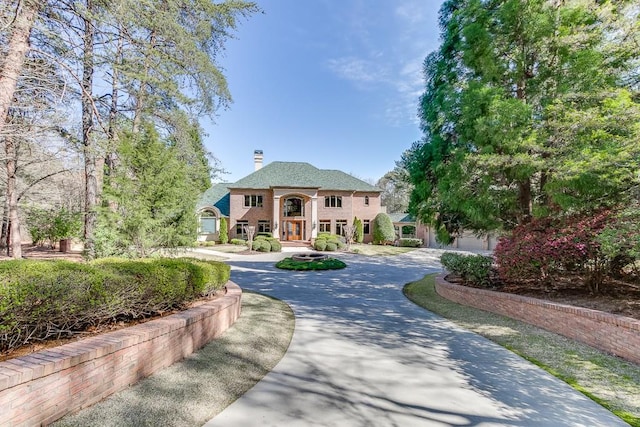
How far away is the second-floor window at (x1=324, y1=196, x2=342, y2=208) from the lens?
31.4m

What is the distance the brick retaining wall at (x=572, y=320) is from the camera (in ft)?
15.6

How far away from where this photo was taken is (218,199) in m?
32.7

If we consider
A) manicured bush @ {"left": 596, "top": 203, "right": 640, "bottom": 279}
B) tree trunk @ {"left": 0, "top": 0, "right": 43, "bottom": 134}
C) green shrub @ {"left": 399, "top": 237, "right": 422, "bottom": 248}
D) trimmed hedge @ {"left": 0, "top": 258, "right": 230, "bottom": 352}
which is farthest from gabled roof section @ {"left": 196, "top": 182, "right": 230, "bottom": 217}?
manicured bush @ {"left": 596, "top": 203, "right": 640, "bottom": 279}

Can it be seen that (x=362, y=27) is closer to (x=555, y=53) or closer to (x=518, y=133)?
(x=555, y=53)

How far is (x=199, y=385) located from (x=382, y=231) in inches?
1100

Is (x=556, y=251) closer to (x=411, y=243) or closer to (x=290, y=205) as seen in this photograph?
(x=411, y=243)

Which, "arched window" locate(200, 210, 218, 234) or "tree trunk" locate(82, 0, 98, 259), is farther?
"arched window" locate(200, 210, 218, 234)

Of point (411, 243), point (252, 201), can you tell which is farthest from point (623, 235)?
point (252, 201)

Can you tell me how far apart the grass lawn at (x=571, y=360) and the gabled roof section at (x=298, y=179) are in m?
23.7

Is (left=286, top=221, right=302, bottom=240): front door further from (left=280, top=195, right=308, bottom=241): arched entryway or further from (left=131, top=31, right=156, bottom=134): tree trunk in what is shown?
(left=131, top=31, right=156, bottom=134): tree trunk

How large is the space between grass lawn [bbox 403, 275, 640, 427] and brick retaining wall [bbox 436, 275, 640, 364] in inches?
6.4

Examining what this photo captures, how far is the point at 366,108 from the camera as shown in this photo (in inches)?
939

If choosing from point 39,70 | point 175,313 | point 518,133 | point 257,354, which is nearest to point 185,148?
point 39,70

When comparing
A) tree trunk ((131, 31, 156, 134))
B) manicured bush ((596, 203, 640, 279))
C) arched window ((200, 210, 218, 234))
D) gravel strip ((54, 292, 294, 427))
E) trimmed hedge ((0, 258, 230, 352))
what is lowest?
gravel strip ((54, 292, 294, 427))
